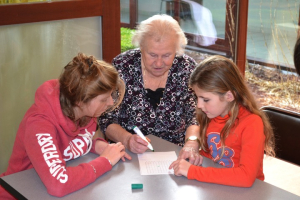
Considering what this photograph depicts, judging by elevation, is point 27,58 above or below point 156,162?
above

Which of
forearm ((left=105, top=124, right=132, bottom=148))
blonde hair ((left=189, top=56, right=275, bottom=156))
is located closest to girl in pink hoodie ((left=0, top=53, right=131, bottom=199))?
forearm ((left=105, top=124, right=132, bottom=148))

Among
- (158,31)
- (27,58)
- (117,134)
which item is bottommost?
(117,134)

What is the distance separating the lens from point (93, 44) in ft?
11.5

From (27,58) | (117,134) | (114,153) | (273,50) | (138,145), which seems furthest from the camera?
(273,50)

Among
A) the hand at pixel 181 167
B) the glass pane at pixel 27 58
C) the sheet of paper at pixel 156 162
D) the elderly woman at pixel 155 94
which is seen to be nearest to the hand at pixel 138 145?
the sheet of paper at pixel 156 162

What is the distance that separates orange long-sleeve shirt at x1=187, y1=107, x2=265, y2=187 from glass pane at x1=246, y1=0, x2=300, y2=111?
2685mm

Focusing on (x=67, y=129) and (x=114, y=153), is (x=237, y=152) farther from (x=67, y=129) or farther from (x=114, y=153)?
(x=67, y=129)

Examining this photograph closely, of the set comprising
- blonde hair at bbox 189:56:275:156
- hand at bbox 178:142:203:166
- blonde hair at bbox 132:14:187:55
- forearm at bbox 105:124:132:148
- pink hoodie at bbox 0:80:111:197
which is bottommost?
forearm at bbox 105:124:132:148

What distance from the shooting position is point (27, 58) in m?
3.10

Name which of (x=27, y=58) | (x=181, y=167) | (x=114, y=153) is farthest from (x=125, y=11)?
(x=181, y=167)

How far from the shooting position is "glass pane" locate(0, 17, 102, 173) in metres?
2.99

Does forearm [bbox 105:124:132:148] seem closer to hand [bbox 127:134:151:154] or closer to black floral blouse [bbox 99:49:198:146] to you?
black floral blouse [bbox 99:49:198:146]

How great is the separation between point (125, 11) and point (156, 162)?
1.85 meters

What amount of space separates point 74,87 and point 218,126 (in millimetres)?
771
